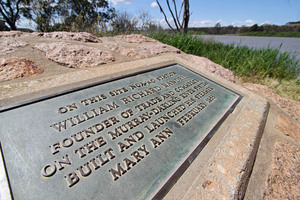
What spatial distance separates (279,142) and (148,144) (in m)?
1.27

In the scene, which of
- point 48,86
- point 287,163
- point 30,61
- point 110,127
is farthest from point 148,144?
point 30,61

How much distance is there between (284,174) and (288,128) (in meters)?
0.70

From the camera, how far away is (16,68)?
1460 mm

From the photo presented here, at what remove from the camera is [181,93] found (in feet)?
5.65

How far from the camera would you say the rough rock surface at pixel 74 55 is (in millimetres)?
1733

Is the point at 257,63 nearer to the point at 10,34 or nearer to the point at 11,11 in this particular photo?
the point at 10,34

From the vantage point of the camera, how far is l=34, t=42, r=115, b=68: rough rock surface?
68.2 inches

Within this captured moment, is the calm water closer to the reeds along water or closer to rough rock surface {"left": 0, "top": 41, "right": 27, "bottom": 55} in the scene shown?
the reeds along water

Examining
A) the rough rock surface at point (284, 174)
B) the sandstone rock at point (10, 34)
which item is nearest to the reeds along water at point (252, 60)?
the rough rock surface at point (284, 174)

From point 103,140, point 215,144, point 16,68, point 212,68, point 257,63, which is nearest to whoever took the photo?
point 103,140

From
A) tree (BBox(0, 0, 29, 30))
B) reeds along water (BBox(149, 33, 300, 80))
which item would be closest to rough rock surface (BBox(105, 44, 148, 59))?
reeds along water (BBox(149, 33, 300, 80))

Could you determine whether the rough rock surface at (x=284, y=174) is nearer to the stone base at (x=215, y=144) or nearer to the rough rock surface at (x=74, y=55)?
the stone base at (x=215, y=144)

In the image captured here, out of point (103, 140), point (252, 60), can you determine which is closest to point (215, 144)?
point (103, 140)

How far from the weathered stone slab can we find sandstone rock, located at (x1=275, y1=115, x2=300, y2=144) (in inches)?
27.5
